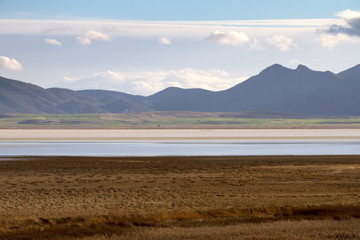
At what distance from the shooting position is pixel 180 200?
1106 inches

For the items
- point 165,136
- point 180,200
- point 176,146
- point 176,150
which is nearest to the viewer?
point 180,200

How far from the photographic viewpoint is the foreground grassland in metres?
20.5

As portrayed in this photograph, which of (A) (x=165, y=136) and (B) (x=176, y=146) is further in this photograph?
(A) (x=165, y=136)

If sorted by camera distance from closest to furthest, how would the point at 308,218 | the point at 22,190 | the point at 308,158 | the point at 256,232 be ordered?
the point at 256,232 → the point at 308,218 → the point at 22,190 → the point at 308,158

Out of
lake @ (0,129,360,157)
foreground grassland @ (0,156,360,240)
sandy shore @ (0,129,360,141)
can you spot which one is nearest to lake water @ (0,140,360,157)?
lake @ (0,129,360,157)

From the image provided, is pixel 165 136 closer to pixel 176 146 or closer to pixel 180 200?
pixel 176 146

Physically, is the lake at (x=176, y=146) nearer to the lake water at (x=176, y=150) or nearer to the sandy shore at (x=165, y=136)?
the lake water at (x=176, y=150)

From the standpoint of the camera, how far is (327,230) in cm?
1997

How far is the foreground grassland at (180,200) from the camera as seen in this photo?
805 inches

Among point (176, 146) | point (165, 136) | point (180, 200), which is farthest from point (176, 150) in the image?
point (165, 136)

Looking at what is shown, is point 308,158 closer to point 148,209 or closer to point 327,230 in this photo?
point 148,209

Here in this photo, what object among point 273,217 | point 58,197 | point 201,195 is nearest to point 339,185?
point 201,195

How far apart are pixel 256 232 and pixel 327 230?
2.47 m

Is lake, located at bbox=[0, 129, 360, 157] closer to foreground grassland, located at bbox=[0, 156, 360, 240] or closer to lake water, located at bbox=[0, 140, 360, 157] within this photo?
lake water, located at bbox=[0, 140, 360, 157]
